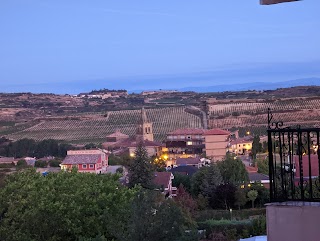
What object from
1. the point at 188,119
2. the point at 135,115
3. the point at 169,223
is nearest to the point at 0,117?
the point at 135,115

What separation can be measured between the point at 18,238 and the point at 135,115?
249 feet

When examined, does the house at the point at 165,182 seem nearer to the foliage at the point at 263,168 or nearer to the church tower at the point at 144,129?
the foliage at the point at 263,168

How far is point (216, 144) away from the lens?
51.2 meters

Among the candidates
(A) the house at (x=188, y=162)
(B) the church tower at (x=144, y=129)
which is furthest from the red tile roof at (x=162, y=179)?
(B) the church tower at (x=144, y=129)

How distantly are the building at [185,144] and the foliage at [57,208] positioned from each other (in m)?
38.7

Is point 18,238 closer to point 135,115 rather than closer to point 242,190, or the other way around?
point 242,190

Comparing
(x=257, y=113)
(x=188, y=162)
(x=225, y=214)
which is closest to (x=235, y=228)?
(x=225, y=214)

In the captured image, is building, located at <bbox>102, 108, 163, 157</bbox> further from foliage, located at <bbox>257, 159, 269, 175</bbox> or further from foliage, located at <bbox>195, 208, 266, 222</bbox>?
foliage, located at <bbox>195, 208, 266, 222</bbox>

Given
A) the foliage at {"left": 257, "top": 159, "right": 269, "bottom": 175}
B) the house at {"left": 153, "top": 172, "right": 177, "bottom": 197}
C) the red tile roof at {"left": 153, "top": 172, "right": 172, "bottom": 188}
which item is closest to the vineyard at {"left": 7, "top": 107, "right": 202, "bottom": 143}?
the foliage at {"left": 257, "top": 159, "right": 269, "bottom": 175}

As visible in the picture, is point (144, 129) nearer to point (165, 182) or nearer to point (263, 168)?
point (263, 168)

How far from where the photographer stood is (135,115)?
88.1 meters

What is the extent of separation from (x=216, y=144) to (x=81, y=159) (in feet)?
45.9

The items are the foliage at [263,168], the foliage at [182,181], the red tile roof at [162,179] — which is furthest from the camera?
the foliage at [263,168]

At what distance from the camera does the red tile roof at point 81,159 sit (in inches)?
1598
